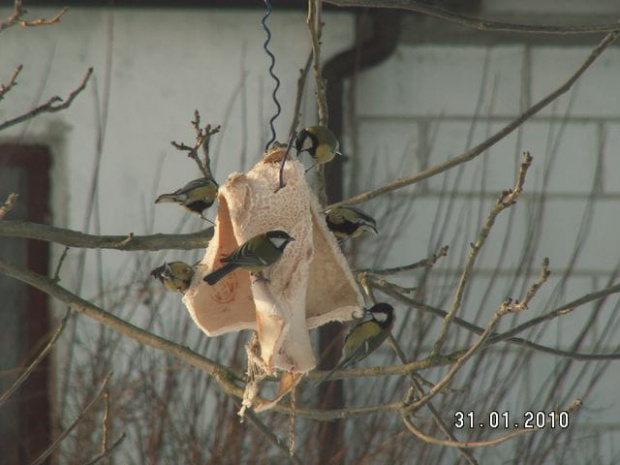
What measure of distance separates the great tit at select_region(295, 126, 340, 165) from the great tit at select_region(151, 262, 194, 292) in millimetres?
232

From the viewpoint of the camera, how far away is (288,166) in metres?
1.50

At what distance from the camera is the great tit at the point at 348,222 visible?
4.97 feet

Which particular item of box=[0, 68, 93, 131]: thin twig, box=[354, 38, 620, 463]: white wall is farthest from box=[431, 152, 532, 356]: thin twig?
box=[354, 38, 620, 463]: white wall

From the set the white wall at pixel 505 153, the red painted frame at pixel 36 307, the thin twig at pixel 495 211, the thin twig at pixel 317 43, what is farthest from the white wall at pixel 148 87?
the thin twig at pixel 495 211

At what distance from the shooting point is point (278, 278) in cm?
145

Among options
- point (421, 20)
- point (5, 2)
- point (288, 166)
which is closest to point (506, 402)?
point (421, 20)

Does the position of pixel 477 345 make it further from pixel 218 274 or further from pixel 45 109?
pixel 45 109

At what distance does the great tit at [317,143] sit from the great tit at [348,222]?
0.45ft

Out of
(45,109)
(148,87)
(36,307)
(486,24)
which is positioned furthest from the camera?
(36,307)

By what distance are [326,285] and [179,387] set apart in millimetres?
1468

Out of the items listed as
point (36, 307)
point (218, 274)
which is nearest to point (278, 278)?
point (218, 274)

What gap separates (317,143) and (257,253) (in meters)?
0.15

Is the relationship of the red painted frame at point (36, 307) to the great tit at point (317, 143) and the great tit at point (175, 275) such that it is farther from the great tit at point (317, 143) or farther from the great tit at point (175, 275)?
the great tit at point (317, 143)

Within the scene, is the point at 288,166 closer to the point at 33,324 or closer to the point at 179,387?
the point at 179,387
